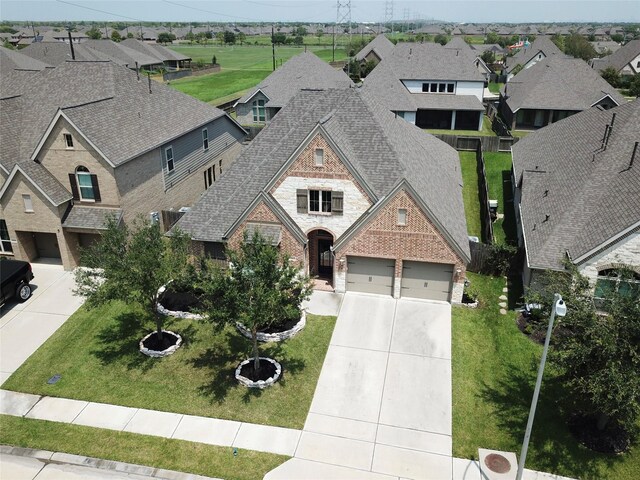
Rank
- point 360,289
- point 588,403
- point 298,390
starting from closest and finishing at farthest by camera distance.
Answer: point 588,403
point 298,390
point 360,289

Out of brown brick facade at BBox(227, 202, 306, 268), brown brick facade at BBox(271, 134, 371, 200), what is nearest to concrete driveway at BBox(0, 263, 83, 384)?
brown brick facade at BBox(227, 202, 306, 268)

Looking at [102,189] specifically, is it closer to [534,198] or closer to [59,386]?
[59,386]

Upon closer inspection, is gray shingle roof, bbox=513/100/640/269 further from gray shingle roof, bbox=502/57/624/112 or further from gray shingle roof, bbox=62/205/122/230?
gray shingle roof, bbox=502/57/624/112

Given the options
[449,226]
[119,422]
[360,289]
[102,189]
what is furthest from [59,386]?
[449,226]

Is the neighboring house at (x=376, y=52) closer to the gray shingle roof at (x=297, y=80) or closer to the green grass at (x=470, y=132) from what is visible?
the gray shingle roof at (x=297, y=80)

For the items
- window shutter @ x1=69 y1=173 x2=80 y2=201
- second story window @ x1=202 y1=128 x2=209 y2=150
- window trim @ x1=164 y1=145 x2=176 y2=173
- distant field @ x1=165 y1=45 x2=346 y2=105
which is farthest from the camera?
distant field @ x1=165 y1=45 x2=346 y2=105
